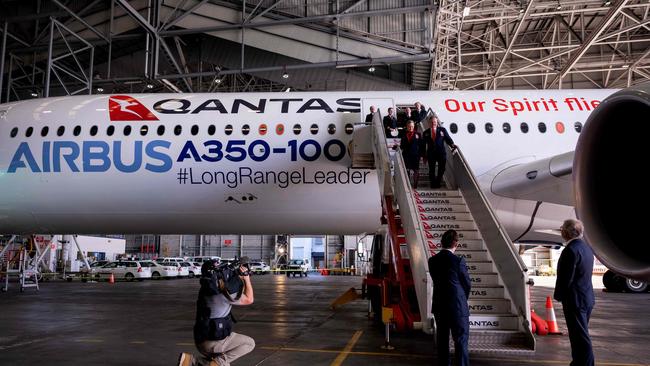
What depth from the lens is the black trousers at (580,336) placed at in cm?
500

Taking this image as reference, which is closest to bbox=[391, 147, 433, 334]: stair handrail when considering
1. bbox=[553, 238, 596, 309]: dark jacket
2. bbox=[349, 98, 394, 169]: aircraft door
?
bbox=[553, 238, 596, 309]: dark jacket

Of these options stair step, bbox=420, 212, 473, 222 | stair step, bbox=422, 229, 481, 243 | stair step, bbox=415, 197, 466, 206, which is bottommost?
stair step, bbox=422, 229, 481, 243

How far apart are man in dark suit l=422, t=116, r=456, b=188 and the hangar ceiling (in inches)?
476

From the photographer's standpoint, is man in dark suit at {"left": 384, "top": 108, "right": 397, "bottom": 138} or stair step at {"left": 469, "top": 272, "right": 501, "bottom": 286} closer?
stair step at {"left": 469, "top": 272, "right": 501, "bottom": 286}

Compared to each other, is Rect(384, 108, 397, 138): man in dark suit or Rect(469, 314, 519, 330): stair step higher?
Rect(384, 108, 397, 138): man in dark suit

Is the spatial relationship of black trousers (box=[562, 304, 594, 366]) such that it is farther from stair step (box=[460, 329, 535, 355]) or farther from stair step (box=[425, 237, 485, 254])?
stair step (box=[425, 237, 485, 254])

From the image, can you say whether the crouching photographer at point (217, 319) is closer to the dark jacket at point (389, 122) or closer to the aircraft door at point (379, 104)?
the dark jacket at point (389, 122)

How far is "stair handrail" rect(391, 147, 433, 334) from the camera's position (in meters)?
6.12

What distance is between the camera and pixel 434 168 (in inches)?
366

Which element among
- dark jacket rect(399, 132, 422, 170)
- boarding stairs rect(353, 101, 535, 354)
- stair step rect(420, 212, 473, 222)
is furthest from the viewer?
dark jacket rect(399, 132, 422, 170)

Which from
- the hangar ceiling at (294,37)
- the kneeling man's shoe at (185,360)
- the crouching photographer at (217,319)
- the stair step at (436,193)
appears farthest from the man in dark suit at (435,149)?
the hangar ceiling at (294,37)

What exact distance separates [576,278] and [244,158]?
728cm

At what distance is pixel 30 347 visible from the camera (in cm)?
736

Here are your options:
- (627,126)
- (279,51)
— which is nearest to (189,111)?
(627,126)
